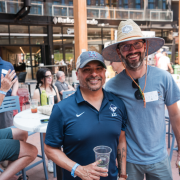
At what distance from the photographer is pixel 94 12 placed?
→ 15547mm

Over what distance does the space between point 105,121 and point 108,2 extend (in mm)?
17338

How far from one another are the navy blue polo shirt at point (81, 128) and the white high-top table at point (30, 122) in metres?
0.93

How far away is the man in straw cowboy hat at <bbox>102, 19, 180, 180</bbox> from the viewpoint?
1.51 meters

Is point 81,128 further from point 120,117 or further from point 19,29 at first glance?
point 19,29

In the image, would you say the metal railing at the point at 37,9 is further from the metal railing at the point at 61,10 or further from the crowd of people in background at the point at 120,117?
the crowd of people in background at the point at 120,117

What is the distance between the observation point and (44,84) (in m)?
4.09

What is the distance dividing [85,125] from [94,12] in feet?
51.3

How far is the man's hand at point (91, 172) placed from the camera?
3.84 feet

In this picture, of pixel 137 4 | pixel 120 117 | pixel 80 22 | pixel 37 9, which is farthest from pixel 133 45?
pixel 137 4

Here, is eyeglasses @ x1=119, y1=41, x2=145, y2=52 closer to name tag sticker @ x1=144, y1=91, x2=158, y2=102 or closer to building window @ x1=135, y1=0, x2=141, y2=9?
name tag sticker @ x1=144, y1=91, x2=158, y2=102

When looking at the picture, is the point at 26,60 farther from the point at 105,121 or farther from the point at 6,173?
the point at 105,121

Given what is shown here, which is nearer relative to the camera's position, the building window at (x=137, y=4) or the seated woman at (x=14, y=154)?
Answer: the seated woman at (x=14, y=154)

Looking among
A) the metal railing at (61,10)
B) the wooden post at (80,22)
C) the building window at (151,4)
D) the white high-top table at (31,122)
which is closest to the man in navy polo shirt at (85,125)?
the white high-top table at (31,122)

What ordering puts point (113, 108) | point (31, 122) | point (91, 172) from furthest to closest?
point (31, 122), point (113, 108), point (91, 172)
